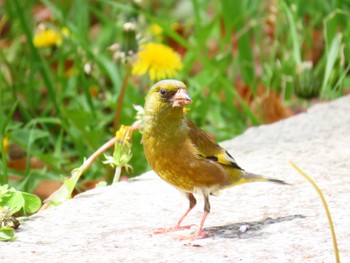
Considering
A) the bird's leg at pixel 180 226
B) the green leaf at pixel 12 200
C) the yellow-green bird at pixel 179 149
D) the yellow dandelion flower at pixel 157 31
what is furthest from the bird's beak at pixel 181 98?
the yellow dandelion flower at pixel 157 31

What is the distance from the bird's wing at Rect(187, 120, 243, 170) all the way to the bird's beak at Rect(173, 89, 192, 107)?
116 mm

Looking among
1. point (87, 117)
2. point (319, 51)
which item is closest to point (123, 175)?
point (87, 117)

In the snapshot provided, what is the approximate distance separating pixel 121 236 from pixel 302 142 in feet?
4.53

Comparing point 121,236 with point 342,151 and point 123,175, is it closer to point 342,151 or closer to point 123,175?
point 342,151

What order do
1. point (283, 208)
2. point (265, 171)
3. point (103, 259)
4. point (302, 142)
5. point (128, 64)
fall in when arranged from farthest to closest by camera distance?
1. point (128, 64)
2. point (302, 142)
3. point (265, 171)
4. point (283, 208)
5. point (103, 259)

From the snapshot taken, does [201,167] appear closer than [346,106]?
Yes

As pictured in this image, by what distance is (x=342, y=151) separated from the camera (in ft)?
12.8

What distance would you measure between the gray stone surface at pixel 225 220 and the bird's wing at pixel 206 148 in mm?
212

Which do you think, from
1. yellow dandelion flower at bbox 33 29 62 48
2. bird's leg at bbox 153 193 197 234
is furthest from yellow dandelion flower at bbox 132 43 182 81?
bird's leg at bbox 153 193 197 234

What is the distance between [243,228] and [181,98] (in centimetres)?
47

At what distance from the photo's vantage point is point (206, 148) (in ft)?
10.2

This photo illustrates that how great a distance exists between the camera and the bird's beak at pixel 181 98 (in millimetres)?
2957

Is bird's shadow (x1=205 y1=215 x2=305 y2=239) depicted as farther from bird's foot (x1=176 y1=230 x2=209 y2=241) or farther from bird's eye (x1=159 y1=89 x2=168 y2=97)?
bird's eye (x1=159 y1=89 x2=168 y2=97)

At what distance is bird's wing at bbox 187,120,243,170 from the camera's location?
307 cm
